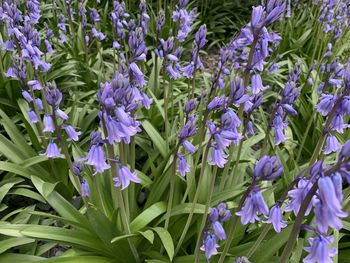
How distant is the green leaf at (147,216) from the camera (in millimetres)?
2761

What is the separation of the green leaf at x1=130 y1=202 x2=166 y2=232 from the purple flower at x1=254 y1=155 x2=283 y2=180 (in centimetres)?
133

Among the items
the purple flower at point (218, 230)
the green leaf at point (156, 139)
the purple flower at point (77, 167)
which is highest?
the purple flower at point (218, 230)

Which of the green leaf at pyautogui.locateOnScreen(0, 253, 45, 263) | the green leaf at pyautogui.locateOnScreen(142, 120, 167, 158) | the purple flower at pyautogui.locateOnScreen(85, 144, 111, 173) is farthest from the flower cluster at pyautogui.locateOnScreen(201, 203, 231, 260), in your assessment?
the green leaf at pyautogui.locateOnScreen(142, 120, 167, 158)

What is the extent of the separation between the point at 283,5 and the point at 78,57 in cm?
431

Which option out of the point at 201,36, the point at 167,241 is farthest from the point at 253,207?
the point at 201,36

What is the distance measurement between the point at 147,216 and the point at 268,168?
1.41 metres

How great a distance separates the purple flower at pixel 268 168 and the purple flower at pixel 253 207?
8cm

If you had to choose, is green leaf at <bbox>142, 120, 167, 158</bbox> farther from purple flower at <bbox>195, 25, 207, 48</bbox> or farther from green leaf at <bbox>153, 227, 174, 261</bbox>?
green leaf at <bbox>153, 227, 174, 261</bbox>

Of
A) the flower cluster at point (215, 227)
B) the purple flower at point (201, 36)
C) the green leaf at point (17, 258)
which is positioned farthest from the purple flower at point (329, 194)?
the green leaf at point (17, 258)

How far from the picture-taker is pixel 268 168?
1.64 metres

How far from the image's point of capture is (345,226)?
288 cm

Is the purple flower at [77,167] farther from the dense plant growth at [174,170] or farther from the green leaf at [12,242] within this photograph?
the green leaf at [12,242]

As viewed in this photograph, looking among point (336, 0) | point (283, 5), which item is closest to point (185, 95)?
point (283, 5)

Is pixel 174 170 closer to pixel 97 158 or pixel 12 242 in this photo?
pixel 97 158
